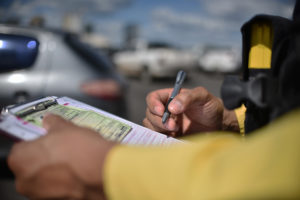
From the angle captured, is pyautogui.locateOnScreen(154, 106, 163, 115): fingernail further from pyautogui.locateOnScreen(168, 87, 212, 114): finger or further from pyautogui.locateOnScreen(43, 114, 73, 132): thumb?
pyautogui.locateOnScreen(43, 114, 73, 132): thumb

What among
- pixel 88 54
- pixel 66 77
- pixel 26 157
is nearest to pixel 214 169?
pixel 26 157

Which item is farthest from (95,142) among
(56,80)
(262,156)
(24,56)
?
(56,80)

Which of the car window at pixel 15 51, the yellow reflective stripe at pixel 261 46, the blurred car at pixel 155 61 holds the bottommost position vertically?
the blurred car at pixel 155 61

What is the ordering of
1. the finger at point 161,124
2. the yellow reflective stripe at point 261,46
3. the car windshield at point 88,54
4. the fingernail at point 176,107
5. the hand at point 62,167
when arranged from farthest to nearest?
the car windshield at point 88,54 < the finger at point 161,124 < the fingernail at point 176,107 < the yellow reflective stripe at point 261,46 < the hand at point 62,167

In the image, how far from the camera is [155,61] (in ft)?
39.5

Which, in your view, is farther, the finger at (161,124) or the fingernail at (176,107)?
the finger at (161,124)

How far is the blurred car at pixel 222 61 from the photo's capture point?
1532 centimetres

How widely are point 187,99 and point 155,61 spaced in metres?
11.0

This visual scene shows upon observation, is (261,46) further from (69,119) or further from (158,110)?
(69,119)

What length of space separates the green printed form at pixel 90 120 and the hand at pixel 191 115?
1.06ft

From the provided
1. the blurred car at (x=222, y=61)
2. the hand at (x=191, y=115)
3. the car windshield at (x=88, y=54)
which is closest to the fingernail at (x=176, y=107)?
the hand at (x=191, y=115)

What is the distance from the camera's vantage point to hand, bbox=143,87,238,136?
50.4 inches

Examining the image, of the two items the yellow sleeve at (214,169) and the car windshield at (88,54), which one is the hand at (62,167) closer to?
the yellow sleeve at (214,169)

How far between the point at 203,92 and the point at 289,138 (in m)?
0.83
